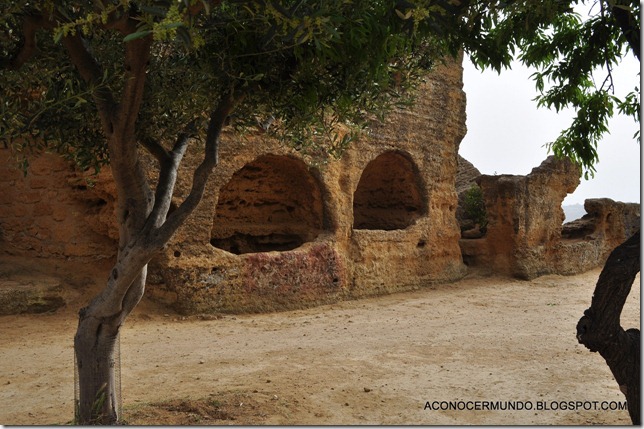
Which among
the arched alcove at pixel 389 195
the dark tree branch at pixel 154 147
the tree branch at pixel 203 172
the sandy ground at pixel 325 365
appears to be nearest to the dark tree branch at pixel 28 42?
the dark tree branch at pixel 154 147

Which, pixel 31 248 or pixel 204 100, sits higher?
pixel 204 100

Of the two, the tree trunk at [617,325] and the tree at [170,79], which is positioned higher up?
the tree at [170,79]

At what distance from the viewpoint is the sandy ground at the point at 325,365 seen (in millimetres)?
5777

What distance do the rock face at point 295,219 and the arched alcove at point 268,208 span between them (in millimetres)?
24

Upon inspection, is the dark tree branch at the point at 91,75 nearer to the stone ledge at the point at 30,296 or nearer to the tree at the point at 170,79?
the tree at the point at 170,79

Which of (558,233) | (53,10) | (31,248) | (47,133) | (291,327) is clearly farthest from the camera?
(558,233)

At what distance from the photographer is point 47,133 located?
540cm

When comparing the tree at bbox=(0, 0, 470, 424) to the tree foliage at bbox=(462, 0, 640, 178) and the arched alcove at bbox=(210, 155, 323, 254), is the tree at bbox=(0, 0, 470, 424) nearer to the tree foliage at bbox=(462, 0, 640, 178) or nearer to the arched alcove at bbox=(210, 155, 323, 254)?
the tree foliage at bbox=(462, 0, 640, 178)

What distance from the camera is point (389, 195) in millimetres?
15281

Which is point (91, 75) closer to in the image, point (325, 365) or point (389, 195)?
point (325, 365)

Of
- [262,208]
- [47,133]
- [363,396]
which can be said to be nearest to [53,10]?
[47,133]

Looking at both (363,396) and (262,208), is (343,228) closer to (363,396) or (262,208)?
(262,208)

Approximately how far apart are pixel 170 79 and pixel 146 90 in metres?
0.24

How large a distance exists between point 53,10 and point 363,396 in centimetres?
435
